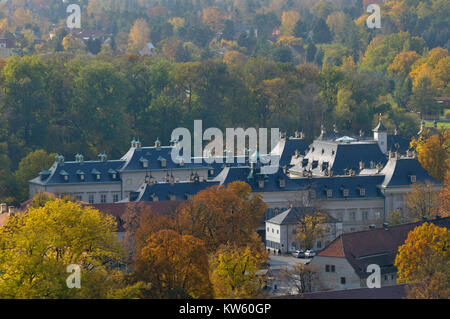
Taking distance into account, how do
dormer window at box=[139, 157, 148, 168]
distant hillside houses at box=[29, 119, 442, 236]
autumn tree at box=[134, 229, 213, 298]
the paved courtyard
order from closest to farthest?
autumn tree at box=[134, 229, 213, 298], the paved courtyard, distant hillside houses at box=[29, 119, 442, 236], dormer window at box=[139, 157, 148, 168]

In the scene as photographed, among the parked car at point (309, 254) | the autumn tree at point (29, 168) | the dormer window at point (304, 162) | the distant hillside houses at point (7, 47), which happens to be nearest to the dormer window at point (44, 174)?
the autumn tree at point (29, 168)

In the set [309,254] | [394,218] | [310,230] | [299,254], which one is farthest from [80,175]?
[394,218]

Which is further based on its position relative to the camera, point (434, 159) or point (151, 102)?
point (151, 102)

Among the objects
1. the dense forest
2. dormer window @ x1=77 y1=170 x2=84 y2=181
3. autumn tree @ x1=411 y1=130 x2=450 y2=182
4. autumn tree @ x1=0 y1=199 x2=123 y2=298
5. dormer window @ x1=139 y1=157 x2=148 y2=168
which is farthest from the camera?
the dense forest

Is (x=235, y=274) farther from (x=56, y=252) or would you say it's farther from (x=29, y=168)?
(x=29, y=168)

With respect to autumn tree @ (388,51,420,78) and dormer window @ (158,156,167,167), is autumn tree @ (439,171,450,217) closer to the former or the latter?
dormer window @ (158,156,167,167)

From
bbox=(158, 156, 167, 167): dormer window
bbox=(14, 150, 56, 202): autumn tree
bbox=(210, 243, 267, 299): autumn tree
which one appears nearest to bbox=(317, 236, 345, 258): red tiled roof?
bbox=(210, 243, 267, 299): autumn tree

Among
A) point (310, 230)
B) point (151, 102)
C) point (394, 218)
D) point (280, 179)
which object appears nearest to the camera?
point (310, 230)
